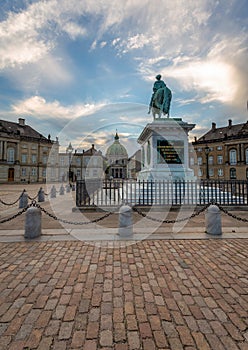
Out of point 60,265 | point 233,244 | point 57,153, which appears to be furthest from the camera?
point 57,153

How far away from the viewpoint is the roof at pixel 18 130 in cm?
5200

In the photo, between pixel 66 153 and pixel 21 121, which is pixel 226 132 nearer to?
pixel 66 153

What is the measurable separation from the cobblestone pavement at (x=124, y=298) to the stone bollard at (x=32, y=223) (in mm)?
806

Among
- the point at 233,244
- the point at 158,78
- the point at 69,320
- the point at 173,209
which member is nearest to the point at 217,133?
the point at 158,78

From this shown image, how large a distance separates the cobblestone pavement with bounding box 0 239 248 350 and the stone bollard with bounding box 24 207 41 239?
81 centimetres

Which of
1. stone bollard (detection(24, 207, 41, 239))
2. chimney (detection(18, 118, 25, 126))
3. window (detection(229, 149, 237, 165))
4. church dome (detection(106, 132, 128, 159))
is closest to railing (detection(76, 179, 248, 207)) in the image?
stone bollard (detection(24, 207, 41, 239))

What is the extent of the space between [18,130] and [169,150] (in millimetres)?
54031

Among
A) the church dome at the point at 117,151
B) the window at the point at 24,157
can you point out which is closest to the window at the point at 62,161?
the window at the point at 24,157

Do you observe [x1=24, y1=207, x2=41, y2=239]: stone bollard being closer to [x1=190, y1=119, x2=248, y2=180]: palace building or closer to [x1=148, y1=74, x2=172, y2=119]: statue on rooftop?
[x1=148, y1=74, x2=172, y2=119]: statue on rooftop

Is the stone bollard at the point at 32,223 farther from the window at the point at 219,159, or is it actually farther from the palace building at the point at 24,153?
the window at the point at 219,159

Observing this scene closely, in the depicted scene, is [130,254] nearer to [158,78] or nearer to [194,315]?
[194,315]

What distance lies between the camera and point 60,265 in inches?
166

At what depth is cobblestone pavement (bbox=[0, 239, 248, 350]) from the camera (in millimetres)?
2324

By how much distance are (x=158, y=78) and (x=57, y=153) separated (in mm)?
55464
